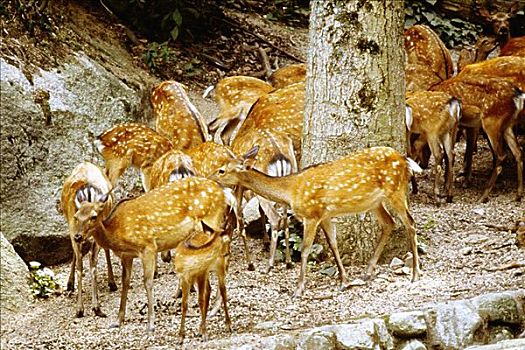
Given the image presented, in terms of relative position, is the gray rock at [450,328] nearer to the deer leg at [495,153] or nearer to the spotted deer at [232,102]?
the deer leg at [495,153]

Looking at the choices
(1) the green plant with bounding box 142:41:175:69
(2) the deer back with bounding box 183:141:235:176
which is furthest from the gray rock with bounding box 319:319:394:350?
(1) the green plant with bounding box 142:41:175:69

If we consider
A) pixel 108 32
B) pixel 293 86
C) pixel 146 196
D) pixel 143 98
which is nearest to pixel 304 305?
pixel 146 196

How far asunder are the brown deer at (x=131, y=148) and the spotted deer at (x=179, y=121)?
1.42 ft

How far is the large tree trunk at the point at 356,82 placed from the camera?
770 centimetres

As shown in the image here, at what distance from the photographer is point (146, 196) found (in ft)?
22.8

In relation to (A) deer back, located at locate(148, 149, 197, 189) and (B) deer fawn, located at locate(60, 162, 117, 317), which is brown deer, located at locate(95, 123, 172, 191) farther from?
(B) deer fawn, located at locate(60, 162, 117, 317)

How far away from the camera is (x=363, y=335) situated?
6.02 metres

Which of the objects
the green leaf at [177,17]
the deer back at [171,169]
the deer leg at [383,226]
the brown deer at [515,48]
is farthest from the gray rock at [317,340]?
the green leaf at [177,17]

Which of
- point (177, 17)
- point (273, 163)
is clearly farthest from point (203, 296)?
point (177, 17)

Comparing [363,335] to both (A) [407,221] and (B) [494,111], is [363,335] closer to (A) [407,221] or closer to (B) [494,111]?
(A) [407,221]

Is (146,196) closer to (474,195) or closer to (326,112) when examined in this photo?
(326,112)

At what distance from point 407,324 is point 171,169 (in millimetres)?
2501

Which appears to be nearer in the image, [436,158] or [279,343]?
[279,343]

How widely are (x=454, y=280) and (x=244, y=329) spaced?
61.4 inches
